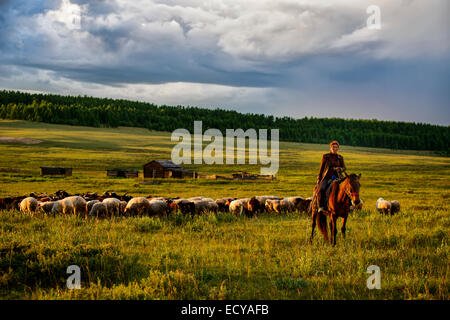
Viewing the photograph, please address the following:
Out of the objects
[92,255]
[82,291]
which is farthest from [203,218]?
[82,291]

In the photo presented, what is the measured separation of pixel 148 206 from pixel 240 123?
161m

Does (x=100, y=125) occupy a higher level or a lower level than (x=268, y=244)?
higher

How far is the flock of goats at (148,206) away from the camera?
47.7 feet

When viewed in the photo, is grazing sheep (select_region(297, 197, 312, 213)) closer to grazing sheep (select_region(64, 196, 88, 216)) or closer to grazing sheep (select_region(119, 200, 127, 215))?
grazing sheep (select_region(119, 200, 127, 215))

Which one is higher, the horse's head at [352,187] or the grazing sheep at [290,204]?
the horse's head at [352,187]

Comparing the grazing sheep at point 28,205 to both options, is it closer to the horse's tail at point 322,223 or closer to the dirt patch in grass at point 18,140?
the horse's tail at point 322,223

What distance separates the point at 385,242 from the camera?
1008 cm

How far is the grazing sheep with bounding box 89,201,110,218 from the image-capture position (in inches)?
558

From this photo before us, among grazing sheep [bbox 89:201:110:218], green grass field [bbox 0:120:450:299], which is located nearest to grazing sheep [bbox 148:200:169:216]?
green grass field [bbox 0:120:450:299]

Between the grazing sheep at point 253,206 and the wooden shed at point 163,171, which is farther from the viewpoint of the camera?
the wooden shed at point 163,171

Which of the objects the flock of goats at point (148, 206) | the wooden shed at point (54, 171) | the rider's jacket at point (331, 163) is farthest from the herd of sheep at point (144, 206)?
the wooden shed at point (54, 171)

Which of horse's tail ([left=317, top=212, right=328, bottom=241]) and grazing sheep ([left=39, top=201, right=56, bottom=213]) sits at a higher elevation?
horse's tail ([left=317, top=212, right=328, bottom=241])
